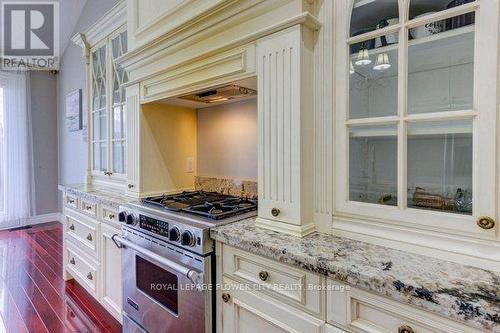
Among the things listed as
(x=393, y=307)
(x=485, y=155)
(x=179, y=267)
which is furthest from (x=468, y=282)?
(x=179, y=267)

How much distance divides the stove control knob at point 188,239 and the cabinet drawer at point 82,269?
1.37 metres

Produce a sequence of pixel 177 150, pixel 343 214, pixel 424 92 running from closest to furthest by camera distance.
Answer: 1. pixel 424 92
2. pixel 343 214
3. pixel 177 150

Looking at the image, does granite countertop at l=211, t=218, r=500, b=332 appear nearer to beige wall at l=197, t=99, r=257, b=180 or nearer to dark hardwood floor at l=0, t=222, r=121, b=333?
beige wall at l=197, t=99, r=257, b=180

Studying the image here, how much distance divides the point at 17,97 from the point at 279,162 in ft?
16.7

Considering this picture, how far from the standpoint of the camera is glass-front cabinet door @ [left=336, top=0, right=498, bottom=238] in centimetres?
90

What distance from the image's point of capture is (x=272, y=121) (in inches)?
52.2

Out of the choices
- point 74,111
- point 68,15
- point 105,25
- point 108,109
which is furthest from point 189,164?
point 68,15

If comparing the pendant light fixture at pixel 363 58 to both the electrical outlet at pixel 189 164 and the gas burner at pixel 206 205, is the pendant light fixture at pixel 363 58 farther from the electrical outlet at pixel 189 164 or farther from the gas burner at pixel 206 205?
the electrical outlet at pixel 189 164

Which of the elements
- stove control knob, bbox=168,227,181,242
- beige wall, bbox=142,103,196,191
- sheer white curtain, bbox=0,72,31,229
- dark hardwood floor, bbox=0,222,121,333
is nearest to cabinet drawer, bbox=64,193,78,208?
dark hardwood floor, bbox=0,222,121,333

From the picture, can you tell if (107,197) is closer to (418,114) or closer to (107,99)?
(107,99)

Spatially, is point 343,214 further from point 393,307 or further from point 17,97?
point 17,97

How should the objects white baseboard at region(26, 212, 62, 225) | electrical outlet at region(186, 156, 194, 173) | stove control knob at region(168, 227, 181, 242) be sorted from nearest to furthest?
stove control knob at region(168, 227, 181, 242) < electrical outlet at region(186, 156, 194, 173) < white baseboard at region(26, 212, 62, 225)

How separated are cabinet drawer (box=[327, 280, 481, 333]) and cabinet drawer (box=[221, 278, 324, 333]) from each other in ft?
0.32

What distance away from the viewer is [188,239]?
138 centimetres
